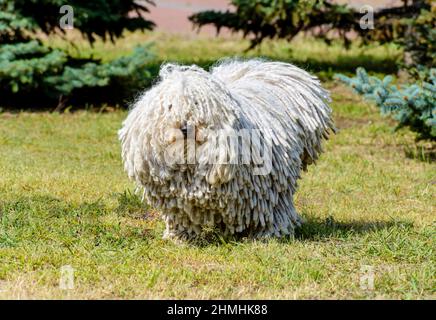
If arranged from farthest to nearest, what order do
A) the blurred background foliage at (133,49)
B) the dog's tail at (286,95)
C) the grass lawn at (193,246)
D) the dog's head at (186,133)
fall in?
the blurred background foliage at (133,49) < the dog's tail at (286,95) < the dog's head at (186,133) < the grass lawn at (193,246)

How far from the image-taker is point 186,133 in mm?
5246

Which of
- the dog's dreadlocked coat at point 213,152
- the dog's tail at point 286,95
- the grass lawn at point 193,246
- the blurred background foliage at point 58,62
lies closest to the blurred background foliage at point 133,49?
the blurred background foliage at point 58,62

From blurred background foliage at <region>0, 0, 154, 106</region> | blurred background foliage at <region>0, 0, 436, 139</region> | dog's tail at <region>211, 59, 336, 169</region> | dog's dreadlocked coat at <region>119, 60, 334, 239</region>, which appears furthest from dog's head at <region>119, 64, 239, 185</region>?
blurred background foliage at <region>0, 0, 154, 106</region>

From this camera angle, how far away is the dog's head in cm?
524

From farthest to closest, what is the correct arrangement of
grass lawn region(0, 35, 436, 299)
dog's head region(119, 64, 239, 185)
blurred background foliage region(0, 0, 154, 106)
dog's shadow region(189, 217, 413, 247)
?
1. blurred background foliage region(0, 0, 154, 106)
2. dog's shadow region(189, 217, 413, 247)
3. dog's head region(119, 64, 239, 185)
4. grass lawn region(0, 35, 436, 299)

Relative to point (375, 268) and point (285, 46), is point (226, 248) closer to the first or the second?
point (375, 268)

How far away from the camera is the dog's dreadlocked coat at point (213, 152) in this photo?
525 centimetres

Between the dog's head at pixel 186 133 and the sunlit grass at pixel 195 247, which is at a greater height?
the dog's head at pixel 186 133

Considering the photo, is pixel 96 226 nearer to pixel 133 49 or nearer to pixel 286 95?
pixel 286 95

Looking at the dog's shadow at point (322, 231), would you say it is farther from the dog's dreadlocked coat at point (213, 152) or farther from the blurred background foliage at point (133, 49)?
the blurred background foliage at point (133, 49)

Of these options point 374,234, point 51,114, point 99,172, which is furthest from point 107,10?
point 374,234

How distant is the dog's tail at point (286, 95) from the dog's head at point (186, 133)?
0.47 m

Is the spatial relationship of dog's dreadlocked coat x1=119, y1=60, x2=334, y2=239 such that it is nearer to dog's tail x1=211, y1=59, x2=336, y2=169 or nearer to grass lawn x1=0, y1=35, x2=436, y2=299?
dog's tail x1=211, y1=59, x2=336, y2=169

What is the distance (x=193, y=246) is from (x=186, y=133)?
0.79 m
